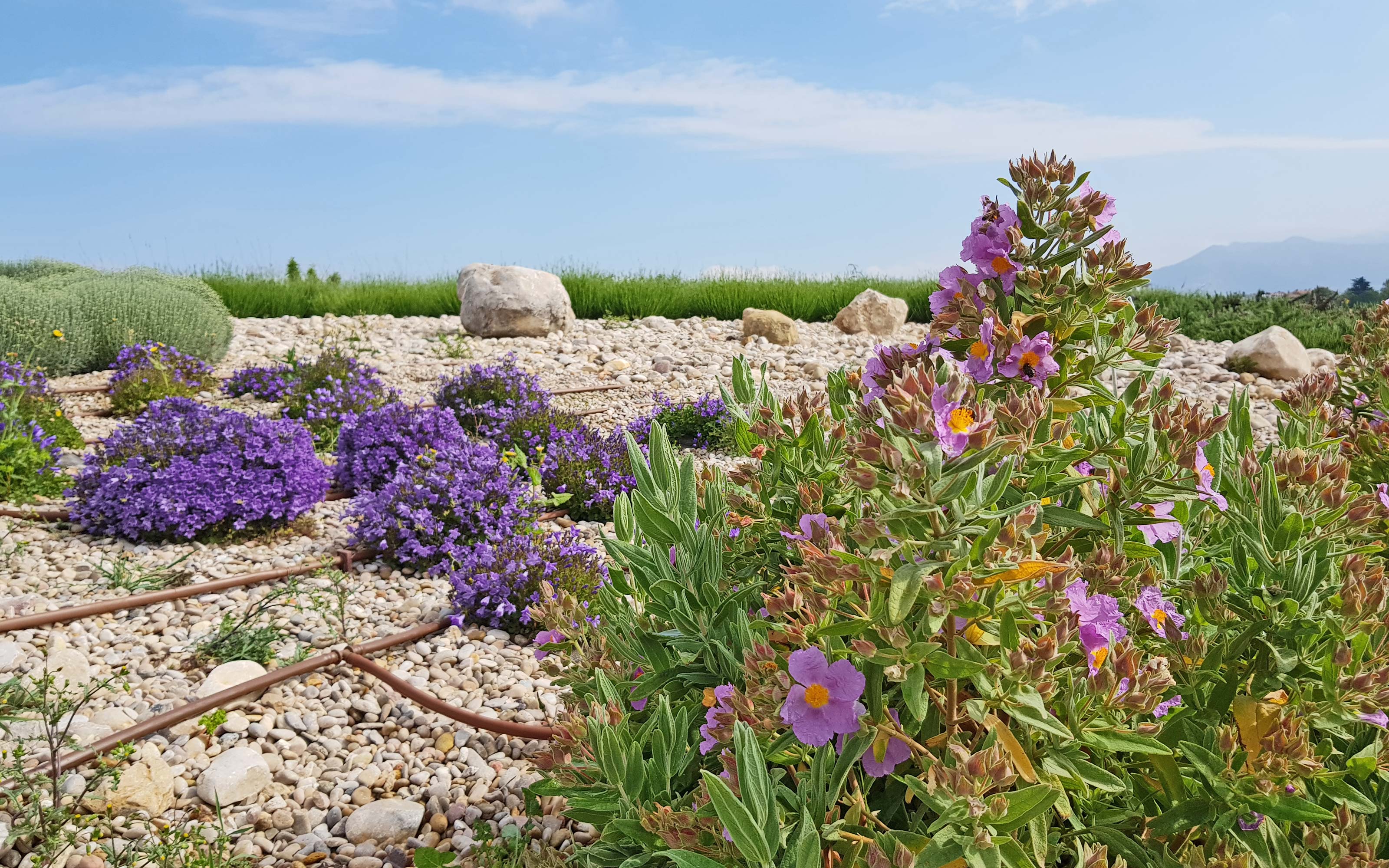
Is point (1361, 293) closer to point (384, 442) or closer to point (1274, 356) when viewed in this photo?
point (1274, 356)

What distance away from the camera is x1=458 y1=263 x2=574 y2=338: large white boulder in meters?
9.31

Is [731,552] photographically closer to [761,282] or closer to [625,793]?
[625,793]

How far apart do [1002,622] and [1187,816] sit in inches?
17.0

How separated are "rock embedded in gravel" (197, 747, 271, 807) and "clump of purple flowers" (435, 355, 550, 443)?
3211mm

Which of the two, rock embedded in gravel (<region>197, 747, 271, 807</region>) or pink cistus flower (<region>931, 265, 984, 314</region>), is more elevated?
pink cistus flower (<region>931, 265, 984, 314</region>)

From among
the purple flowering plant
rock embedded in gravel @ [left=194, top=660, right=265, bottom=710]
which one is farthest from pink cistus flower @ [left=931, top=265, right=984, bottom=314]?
rock embedded in gravel @ [left=194, top=660, right=265, bottom=710]

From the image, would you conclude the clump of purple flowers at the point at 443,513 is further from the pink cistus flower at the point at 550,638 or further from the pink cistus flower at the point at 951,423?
the pink cistus flower at the point at 951,423

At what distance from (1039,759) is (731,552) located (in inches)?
26.1

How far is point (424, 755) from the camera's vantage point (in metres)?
2.78

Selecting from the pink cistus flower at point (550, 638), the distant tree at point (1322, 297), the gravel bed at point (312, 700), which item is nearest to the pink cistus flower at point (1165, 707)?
the gravel bed at point (312, 700)

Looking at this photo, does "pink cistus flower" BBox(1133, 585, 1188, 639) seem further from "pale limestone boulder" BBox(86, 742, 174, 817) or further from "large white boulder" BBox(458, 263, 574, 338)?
"large white boulder" BBox(458, 263, 574, 338)

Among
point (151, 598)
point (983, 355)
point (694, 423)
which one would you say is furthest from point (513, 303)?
point (983, 355)

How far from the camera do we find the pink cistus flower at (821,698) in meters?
0.99

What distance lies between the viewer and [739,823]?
36.1 inches
